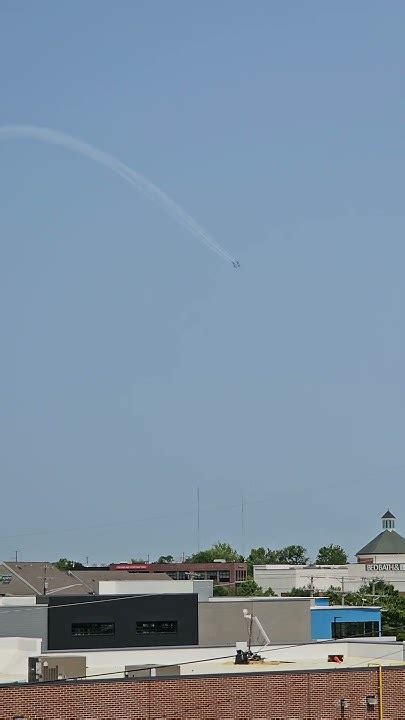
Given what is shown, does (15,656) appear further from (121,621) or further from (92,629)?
(121,621)

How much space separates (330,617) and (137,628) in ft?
75.8

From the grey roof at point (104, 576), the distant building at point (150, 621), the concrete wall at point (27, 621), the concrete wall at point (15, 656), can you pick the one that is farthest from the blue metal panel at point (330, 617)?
the concrete wall at point (15, 656)

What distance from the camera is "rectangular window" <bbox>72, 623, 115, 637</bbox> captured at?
301ft

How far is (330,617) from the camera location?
111 meters

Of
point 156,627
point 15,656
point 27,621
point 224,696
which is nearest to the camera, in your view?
point 224,696

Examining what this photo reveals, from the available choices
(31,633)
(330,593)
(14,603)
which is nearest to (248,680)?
(31,633)

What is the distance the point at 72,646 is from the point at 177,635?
822cm

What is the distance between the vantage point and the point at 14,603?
95875mm

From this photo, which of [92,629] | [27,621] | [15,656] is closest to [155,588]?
[92,629]

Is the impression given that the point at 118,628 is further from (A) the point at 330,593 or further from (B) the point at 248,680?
(A) the point at 330,593

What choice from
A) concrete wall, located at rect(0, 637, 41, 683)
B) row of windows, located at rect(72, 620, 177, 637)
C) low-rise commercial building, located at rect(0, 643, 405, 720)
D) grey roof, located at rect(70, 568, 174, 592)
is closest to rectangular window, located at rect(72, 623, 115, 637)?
row of windows, located at rect(72, 620, 177, 637)

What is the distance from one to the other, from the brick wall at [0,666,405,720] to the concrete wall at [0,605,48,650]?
40.2 m

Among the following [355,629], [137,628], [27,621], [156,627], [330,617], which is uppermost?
[330,617]

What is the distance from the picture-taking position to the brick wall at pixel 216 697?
48.5 meters
